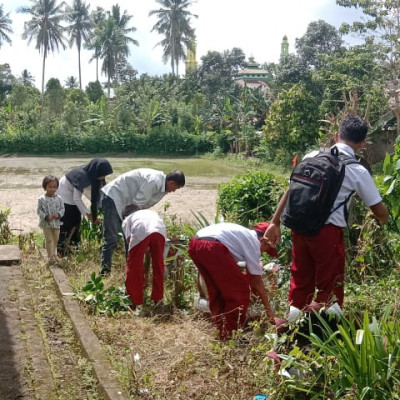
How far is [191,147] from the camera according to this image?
37188 mm

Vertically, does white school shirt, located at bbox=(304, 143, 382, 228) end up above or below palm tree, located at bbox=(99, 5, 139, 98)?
below

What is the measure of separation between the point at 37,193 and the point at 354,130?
15.5 m

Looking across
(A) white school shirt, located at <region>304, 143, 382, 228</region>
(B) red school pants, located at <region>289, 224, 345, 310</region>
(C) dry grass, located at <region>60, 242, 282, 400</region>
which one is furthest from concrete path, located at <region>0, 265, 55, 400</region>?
(A) white school shirt, located at <region>304, 143, 382, 228</region>

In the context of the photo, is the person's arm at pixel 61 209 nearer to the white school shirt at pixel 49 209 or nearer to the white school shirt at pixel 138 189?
the white school shirt at pixel 49 209

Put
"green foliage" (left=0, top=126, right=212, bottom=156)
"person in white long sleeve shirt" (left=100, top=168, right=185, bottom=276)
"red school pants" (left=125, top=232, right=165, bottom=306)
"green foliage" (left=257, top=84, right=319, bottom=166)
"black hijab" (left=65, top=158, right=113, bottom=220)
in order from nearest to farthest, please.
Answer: "red school pants" (left=125, top=232, right=165, bottom=306) < "person in white long sleeve shirt" (left=100, top=168, right=185, bottom=276) < "black hijab" (left=65, top=158, right=113, bottom=220) < "green foliage" (left=257, top=84, right=319, bottom=166) < "green foliage" (left=0, top=126, right=212, bottom=156)

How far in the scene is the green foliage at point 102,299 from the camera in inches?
202

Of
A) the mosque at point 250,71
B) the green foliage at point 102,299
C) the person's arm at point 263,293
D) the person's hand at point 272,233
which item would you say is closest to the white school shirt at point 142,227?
the green foliage at point 102,299

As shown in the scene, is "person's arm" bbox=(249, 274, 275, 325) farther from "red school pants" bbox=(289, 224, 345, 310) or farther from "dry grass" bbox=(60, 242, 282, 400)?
"red school pants" bbox=(289, 224, 345, 310)

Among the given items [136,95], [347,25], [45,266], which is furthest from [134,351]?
[136,95]

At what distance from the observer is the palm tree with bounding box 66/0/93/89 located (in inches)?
2516

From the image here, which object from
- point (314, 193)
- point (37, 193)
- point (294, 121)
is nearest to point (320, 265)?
point (314, 193)

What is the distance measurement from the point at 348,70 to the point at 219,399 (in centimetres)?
2433

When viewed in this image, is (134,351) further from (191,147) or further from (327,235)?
(191,147)

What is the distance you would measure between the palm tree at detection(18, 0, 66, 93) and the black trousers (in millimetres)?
52988
